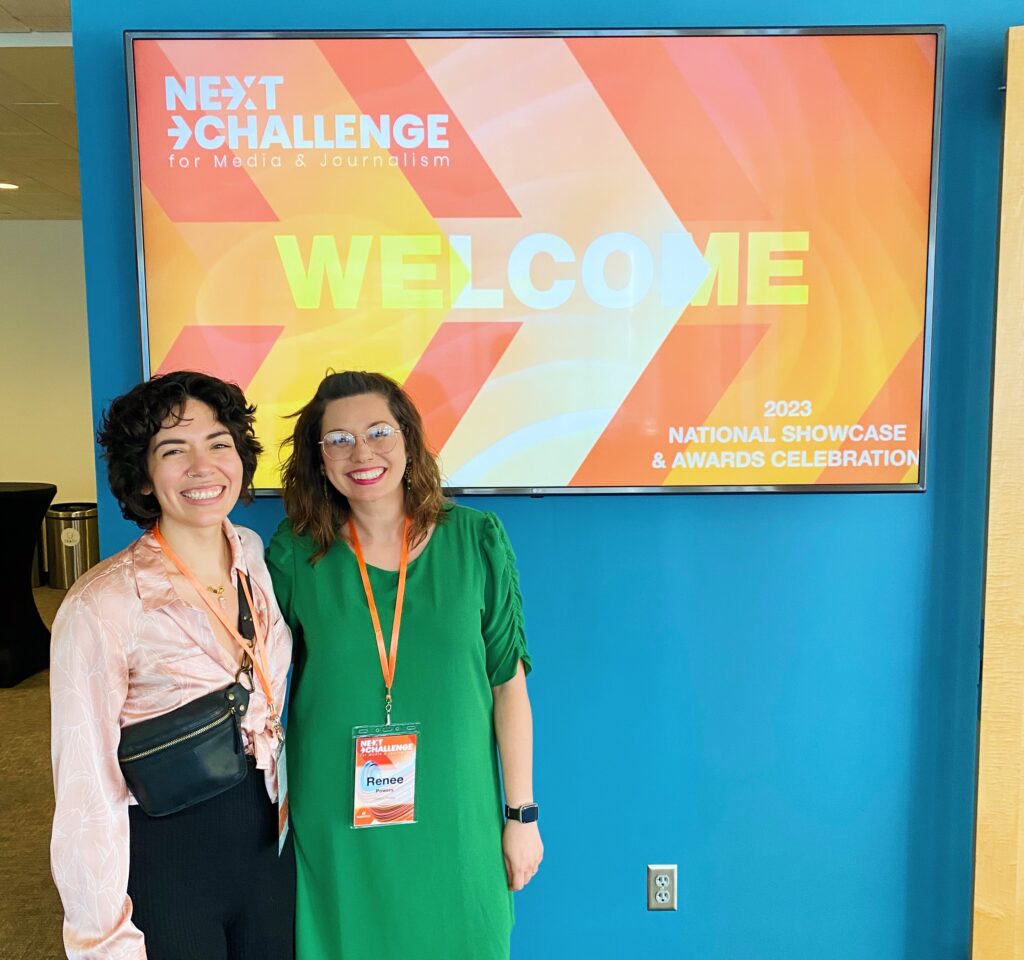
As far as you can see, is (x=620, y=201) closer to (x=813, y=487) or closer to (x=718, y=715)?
(x=813, y=487)

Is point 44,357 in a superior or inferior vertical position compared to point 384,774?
superior

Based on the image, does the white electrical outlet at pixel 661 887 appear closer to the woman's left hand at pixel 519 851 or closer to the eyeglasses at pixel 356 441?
the woman's left hand at pixel 519 851

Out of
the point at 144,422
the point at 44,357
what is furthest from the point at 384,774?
the point at 44,357

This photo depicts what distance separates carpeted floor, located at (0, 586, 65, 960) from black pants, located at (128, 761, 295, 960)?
1505 mm

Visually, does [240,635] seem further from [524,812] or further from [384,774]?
[524,812]

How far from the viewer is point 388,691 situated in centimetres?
130

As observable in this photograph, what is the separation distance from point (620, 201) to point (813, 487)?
0.79 metres

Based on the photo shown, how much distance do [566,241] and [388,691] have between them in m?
1.05

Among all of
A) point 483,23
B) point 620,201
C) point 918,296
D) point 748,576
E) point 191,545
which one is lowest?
point 748,576

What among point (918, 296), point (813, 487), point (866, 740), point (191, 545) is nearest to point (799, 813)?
point (866, 740)

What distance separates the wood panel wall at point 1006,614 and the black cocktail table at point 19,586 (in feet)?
15.2

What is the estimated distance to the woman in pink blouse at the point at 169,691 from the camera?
107 centimetres

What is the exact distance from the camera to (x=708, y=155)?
5.63 feet

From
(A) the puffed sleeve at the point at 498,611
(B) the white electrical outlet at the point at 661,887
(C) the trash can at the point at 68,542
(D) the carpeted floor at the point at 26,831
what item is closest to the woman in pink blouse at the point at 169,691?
(A) the puffed sleeve at the point at 498,611
